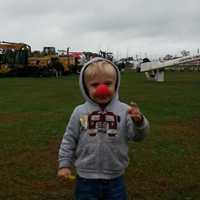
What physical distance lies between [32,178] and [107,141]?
10.5ft

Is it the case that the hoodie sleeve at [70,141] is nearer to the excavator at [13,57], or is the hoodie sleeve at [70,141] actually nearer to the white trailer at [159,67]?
the white trailer at [159,67]

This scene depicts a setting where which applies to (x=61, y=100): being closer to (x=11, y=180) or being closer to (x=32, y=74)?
(x=11, y=180)

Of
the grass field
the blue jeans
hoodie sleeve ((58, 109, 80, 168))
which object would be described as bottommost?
the grass field

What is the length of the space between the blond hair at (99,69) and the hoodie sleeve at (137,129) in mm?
332

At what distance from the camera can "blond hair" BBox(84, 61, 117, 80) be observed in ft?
11.8

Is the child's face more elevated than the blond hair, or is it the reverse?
the blond hair

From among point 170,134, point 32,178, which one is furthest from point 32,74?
point 32,178

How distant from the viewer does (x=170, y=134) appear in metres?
10.1

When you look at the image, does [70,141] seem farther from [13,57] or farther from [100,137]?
[13,57]

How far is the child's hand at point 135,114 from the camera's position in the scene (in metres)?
3.45

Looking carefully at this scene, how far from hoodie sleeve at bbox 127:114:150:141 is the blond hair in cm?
33

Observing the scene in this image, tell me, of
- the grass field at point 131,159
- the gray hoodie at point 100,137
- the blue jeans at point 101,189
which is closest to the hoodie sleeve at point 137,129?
the gray hoodie at point 100,137

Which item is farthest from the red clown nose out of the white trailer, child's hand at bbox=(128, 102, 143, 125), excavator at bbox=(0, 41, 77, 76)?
excavator at bbox=(0, 41, 77, 76)

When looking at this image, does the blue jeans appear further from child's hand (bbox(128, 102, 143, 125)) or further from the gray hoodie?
child's hand (bbox(128, 102, 143, 125))
